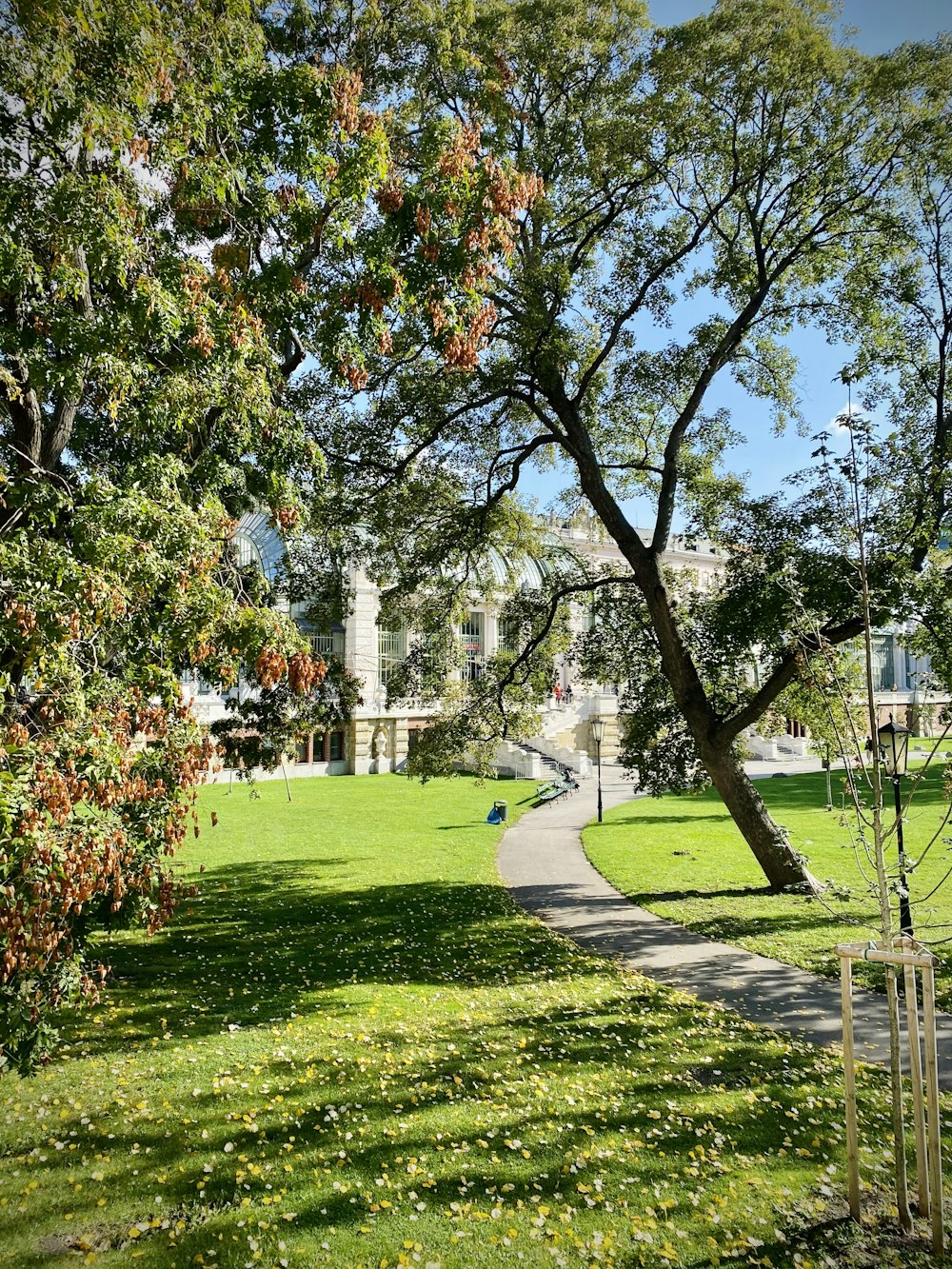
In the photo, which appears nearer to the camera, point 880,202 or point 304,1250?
point 304,1250

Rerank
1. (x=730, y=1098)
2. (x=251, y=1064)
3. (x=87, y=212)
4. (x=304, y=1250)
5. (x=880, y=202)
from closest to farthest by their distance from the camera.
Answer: (x=304, y=1250), (x=87, y=212), (x=730, y=1098), (x=251, y=1064), (x=880, y=202)

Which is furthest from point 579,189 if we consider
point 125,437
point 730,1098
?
point 730,1098

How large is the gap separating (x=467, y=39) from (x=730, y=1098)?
14.7 metres

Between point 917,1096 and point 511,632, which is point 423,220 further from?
point 511,632

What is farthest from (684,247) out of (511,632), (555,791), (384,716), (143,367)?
(384,716)

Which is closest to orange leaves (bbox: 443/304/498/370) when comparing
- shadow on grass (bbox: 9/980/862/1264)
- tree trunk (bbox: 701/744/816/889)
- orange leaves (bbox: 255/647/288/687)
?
orange leaves (bbox: 255/647/288/687)

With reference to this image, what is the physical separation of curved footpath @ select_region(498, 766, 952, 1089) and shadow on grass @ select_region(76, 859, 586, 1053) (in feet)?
2.97

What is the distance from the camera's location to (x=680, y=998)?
9.96 metres

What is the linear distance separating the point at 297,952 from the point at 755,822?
856 cm

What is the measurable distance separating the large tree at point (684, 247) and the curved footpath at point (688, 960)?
10.9 feet

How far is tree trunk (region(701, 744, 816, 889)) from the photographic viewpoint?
15.0 meters

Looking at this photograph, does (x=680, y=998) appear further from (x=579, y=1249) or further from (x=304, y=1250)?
(x=304, y=1250)

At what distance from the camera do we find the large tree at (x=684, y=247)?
12.4 metres

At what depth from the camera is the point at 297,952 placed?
11.9 meters
